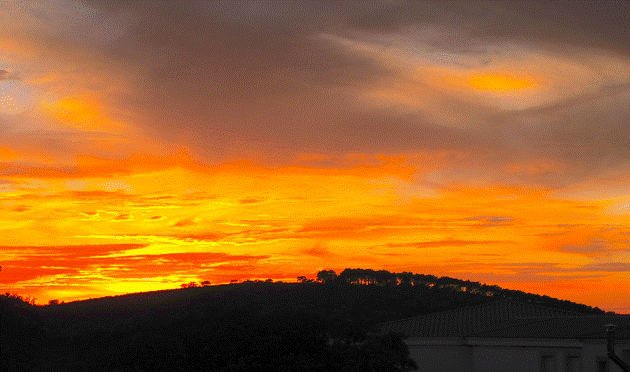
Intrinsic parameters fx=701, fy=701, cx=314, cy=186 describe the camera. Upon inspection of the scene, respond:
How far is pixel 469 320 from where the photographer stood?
51.7 meters

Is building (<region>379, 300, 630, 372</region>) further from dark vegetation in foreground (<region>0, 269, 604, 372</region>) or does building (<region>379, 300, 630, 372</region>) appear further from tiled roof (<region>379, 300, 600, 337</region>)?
dark vegetation in foreground (<region>0, 269, 604, 372</region>)

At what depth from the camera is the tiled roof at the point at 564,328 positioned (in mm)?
37125

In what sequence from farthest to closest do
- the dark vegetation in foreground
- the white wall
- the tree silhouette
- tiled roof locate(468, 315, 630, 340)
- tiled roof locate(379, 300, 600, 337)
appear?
the tree silhouette
tiled roof locate(379, 300, 600, 337)
tiled roof locate(468, 315, 630, 340)
the white wall
the dark vegetation in foreground

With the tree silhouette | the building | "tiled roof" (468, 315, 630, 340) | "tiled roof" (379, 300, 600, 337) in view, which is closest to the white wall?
the building

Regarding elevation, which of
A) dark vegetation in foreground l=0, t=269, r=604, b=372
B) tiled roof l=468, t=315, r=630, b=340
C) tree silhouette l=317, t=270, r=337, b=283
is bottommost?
dark vegetation in foreground l=0, t=269, r=604, b=372

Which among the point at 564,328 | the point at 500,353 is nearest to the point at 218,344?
the point at 500,353

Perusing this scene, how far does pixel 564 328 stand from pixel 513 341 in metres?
3.01

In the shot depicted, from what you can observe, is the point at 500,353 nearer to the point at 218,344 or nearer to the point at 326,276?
the point at 218,344

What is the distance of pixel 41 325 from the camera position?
30438 millimetres

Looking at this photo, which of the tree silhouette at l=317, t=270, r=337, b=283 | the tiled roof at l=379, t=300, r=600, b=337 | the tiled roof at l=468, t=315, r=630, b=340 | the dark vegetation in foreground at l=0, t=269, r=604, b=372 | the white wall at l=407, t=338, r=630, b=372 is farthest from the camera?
the tree silhouette at l=317, t=270, r=337, b=283

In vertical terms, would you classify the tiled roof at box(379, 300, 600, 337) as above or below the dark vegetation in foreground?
above

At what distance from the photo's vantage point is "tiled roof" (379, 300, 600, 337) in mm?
47781

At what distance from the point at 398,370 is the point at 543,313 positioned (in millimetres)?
34332

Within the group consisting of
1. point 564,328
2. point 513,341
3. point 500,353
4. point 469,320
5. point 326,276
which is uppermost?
point 326,276
